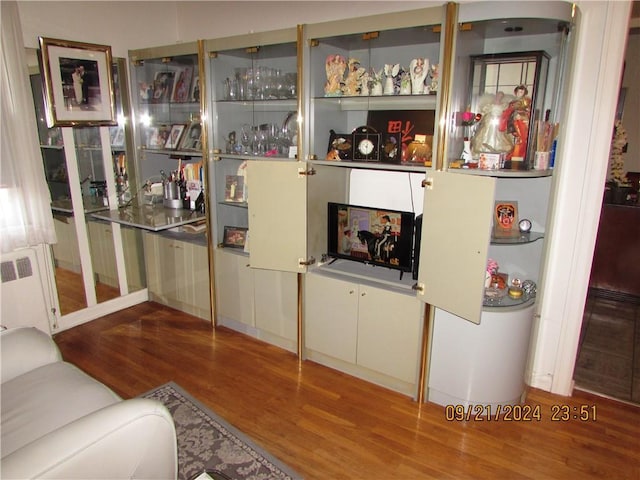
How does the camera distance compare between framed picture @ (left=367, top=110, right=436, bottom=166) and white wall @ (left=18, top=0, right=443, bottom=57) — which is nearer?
framed picture @ (left=367, top=110, right=436, bottom=166)

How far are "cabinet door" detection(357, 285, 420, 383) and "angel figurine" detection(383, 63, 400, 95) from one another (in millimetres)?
1203

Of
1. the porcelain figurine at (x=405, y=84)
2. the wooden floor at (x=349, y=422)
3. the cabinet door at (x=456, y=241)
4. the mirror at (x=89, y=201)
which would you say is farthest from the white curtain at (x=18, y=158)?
the cabinet door at (x=456, y=241)

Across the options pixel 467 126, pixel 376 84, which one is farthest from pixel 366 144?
pixel 467 126

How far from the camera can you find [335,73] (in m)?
2.77

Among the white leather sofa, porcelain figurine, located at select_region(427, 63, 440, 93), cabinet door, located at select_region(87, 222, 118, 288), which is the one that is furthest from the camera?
cabinet door, located at select_region(87, 222, 118, 288)

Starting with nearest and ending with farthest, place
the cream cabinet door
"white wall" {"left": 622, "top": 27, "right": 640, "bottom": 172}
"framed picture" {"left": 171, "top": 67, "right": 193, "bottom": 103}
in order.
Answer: the cream cabinet door → "framed picture" {"left": 171, "top": 67, "right": 193, "bottom": 103} → "white wall" {"left": 622, "top": 27, "right": 640, "bottom": 172}

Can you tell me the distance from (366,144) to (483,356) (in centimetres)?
142

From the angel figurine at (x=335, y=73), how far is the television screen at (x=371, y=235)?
725 millimetres

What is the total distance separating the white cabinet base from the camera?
2.44m

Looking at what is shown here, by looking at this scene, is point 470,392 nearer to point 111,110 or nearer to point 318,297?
point 318,297

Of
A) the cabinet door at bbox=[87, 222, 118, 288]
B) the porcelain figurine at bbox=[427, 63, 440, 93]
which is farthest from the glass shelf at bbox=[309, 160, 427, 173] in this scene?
the cabinet door at bbox=[87, 222, 118, 288]

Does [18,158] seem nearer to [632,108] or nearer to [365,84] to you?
[365,84]

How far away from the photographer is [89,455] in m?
1.51

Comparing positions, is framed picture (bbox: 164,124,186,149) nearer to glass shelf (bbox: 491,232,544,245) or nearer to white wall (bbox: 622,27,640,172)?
glass shelf (bbox: 491,232,544,245)
